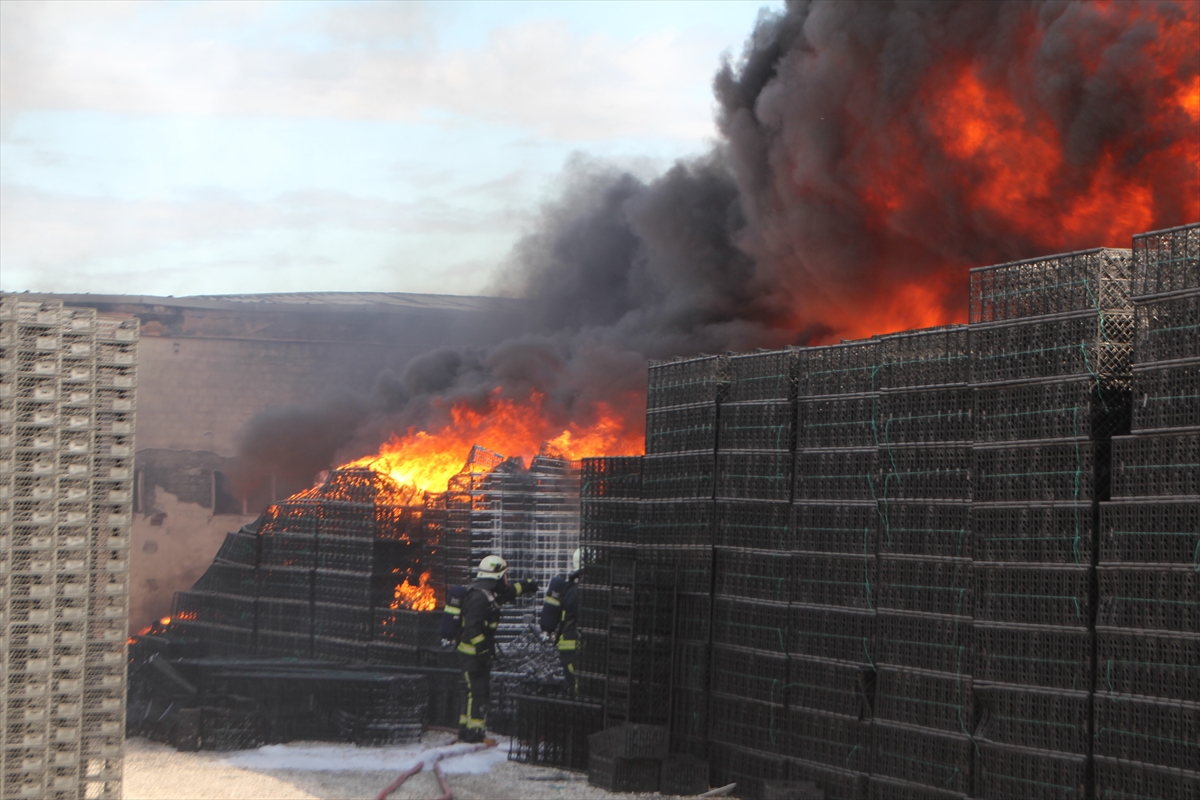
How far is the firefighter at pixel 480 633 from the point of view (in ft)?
86.2

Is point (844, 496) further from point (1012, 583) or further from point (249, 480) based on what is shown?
point (249, 480)

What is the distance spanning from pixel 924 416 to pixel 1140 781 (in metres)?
5.68

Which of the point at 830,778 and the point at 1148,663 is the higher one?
the point at 1148,663

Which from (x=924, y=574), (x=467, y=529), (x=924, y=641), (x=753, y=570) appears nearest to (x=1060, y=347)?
(x=924, y=574)

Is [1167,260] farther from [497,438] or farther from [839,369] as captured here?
[497,438]

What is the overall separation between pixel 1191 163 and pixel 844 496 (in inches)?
400

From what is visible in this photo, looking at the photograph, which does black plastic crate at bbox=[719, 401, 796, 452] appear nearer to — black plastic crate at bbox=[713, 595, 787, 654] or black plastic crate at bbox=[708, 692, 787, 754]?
black plastic crate at bbox=[713, 595, 787, 654]

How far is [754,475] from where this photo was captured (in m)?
22.1

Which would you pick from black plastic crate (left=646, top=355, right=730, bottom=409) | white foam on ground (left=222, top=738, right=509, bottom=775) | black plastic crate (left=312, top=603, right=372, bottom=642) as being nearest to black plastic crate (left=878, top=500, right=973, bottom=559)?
black plastic crate (left=646, top=355, right=730, bottom=409)

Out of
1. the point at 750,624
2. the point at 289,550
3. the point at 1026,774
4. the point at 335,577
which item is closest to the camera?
the point at 1026,774

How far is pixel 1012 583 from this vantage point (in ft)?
56.7

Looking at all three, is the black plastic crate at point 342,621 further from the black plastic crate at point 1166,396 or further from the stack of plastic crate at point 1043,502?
the black plastic crate at point 1166,396

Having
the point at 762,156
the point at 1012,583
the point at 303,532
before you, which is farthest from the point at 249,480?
the point at 1012,583

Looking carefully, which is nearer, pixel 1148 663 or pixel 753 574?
pixel 1148 663
